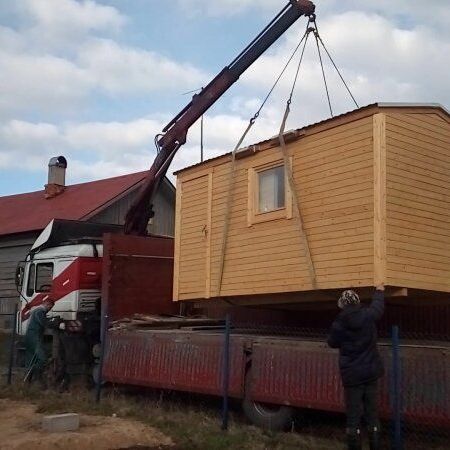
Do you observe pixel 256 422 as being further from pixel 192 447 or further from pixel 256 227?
pixel 256 227

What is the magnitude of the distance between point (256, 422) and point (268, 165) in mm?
4018

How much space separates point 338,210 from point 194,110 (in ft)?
22.2

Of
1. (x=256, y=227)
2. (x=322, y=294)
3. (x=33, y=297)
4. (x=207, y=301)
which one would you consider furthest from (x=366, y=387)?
(x=33, y=297)

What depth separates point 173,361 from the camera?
1034cm

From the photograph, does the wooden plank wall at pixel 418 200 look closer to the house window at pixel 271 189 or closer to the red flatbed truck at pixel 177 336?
the red flatbed truck at pixel 177 336

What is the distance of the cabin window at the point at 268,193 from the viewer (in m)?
10.1

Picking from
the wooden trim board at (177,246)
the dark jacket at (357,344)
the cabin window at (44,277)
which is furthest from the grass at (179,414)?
the cabin window at (44,277)

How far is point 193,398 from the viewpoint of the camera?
11469 millimetres

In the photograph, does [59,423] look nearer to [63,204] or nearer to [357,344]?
[357,344]

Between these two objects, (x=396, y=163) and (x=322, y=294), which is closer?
(x=396, y=163)

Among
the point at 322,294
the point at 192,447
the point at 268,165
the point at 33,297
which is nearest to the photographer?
the point at 192,447

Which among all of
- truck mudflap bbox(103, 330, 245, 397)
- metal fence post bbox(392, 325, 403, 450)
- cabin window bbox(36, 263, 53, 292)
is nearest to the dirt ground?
truck mudflap bbox(103, 330, 245, 397)

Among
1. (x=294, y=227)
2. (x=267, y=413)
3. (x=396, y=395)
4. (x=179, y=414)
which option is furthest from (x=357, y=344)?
(x=179, y=414)

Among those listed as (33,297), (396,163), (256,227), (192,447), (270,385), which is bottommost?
(192,447)
